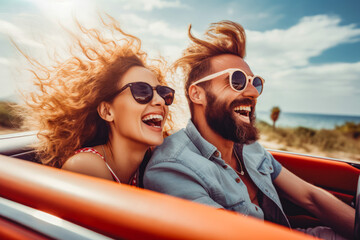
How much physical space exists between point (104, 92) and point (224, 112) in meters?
0.93

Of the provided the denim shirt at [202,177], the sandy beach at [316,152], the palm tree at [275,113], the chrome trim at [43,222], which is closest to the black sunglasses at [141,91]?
the denim shirt at [202,177]

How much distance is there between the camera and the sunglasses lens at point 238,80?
1.90 meters

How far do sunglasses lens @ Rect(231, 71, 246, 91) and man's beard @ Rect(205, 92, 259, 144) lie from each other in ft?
0.35

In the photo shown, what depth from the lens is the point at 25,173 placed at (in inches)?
41.4

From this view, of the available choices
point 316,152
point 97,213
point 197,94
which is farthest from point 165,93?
point 316,152

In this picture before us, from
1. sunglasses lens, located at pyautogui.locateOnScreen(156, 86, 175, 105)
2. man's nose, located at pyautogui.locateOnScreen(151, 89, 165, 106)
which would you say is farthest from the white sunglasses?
man's nose, located at pyautogui.locateOnScreen(151, 89, 165, 106)

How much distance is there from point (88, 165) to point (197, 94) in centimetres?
109

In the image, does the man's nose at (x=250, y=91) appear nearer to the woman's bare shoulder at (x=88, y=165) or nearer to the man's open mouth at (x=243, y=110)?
the man's open mouth at (x=243, y=110)

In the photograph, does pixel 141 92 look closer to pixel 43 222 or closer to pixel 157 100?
pixel 157 100

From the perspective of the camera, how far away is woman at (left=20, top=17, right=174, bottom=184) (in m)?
1.61

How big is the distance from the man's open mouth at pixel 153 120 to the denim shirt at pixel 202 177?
0.49ft

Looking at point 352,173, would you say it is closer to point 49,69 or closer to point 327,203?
point 327,203

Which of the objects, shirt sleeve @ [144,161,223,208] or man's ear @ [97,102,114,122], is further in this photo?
man's ear @ [97,102,114,122]

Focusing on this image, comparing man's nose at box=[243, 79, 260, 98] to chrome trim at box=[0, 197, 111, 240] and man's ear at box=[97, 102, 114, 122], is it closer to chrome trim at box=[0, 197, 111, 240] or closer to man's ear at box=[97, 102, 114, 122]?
man's ear at box=[97, 102, 114, 122]
